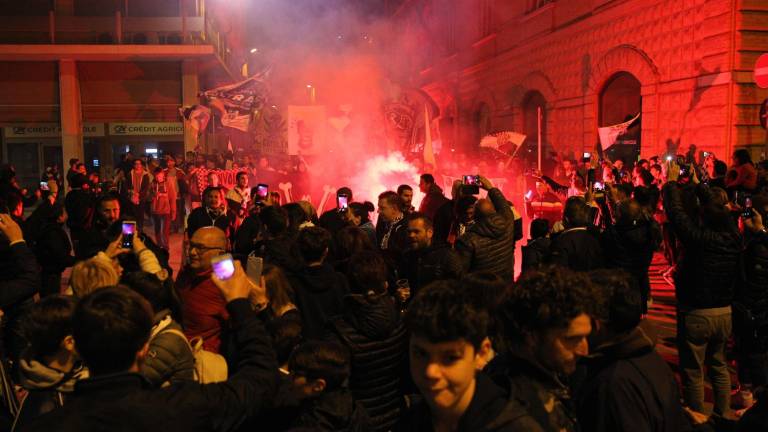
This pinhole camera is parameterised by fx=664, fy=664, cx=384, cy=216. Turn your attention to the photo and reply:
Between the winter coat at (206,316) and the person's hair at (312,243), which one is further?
the person's hair at (312,243)

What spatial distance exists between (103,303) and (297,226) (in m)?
4.02

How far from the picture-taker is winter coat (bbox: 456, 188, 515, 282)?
514 centimetres

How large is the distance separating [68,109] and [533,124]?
16093mm

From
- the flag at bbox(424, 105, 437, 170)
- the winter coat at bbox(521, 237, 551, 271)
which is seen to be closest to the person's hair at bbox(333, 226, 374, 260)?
the winter coat at bbox(521, 237, 551, 271)

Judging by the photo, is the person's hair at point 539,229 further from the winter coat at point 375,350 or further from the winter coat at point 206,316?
the winter coat at point 206,316

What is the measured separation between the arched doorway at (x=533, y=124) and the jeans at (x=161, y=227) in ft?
36.2

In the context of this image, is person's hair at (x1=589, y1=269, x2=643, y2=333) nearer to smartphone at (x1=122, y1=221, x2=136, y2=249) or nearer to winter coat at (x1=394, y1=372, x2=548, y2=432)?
winter coat at (x1=394, y1=372, x2=548, y2=432)

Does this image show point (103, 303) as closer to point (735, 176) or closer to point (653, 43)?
point (735, 176)

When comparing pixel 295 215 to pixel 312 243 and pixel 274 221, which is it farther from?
pixel 312 243

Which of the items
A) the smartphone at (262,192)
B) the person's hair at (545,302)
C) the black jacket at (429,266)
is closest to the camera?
the person's hair at (545,302)

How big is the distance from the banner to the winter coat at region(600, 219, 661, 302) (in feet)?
32.1

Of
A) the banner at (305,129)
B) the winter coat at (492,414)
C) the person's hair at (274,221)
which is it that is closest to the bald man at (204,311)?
the person's hair at (274,221)

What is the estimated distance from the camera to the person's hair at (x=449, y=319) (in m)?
1.86

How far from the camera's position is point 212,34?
2602 cm
